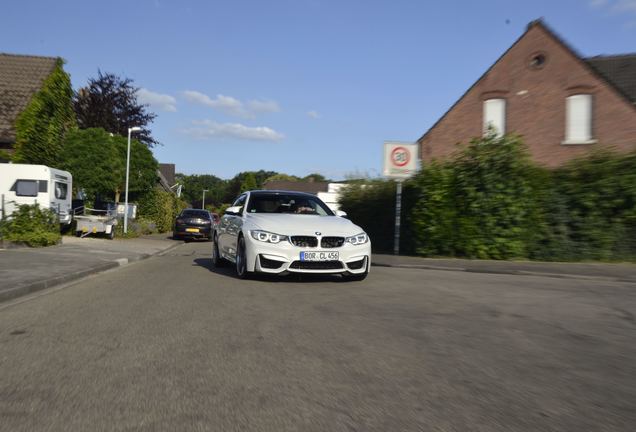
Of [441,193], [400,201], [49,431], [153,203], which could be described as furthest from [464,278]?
[153,203]

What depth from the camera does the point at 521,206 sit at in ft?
42.1

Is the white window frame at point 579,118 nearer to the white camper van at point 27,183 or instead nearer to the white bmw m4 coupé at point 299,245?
the white bmw m4 coupé at point 299,245

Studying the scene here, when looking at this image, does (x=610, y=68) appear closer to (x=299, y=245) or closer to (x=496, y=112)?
(x=496, y=112)

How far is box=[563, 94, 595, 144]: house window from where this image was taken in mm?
23609

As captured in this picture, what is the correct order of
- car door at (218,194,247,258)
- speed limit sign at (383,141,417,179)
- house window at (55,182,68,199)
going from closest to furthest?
car door at (218,194,247,258), speed limit sign at (383,141,417,179), house window at (55,182,68,199)

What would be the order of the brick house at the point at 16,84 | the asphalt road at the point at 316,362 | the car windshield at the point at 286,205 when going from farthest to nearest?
1. the brick house at the point at 16,84
2. the car windshield at the point at 286,205
3. the asphalt road at the point at 316,362

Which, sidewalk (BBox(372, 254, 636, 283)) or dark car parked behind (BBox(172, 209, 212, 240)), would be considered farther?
dark car parked behind (BBox(172, 209, 212, 240))

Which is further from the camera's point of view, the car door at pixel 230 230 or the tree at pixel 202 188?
the tree at pixel 202 188

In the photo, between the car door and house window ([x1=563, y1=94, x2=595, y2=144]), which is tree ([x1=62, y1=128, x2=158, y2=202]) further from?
house window ([x1=563, y1=94, x2=595, y2=144])

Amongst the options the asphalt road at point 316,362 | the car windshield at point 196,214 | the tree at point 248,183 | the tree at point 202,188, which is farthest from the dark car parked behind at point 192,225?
the tree at point 248,183

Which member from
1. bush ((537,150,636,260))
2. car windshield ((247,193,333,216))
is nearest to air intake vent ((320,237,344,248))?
car windshield ((247,193,333,216))

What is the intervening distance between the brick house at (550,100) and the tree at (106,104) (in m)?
22.1

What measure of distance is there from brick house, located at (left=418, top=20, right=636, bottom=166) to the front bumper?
15.9m

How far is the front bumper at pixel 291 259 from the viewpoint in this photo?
880 centimetres
